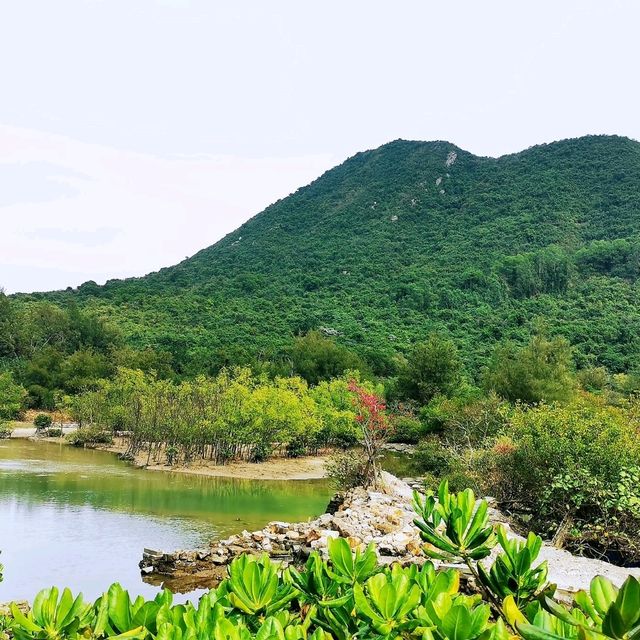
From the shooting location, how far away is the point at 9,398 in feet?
101

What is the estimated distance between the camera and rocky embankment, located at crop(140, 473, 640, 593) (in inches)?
351

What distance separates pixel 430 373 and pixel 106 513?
66.7 ft

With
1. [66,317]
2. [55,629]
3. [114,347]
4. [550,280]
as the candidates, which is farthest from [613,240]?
[55,629]

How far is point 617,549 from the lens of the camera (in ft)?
31.0

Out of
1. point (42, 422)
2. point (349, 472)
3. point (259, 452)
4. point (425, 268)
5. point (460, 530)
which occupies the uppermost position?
point (425, 268)

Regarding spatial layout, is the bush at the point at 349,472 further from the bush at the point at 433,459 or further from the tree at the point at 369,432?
the bush at the point at 433,459

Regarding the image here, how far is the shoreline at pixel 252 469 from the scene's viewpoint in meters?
21.0

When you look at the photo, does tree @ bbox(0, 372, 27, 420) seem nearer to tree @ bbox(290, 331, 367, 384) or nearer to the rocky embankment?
tree @ bbox(290, 331, 367, 384)

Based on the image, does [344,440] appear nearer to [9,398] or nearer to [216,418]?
[216,418]

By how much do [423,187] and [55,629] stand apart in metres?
82.4

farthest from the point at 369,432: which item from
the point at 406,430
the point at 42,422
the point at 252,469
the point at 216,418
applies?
the point at 42,422

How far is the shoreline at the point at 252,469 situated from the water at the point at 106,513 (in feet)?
2.58

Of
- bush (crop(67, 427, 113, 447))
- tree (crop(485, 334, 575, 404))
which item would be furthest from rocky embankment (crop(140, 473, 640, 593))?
bush (crop(67, 427, 113, 447))

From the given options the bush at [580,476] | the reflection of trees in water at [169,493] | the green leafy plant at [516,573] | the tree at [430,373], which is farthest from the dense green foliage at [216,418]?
the green leafy plant at [516,573]
